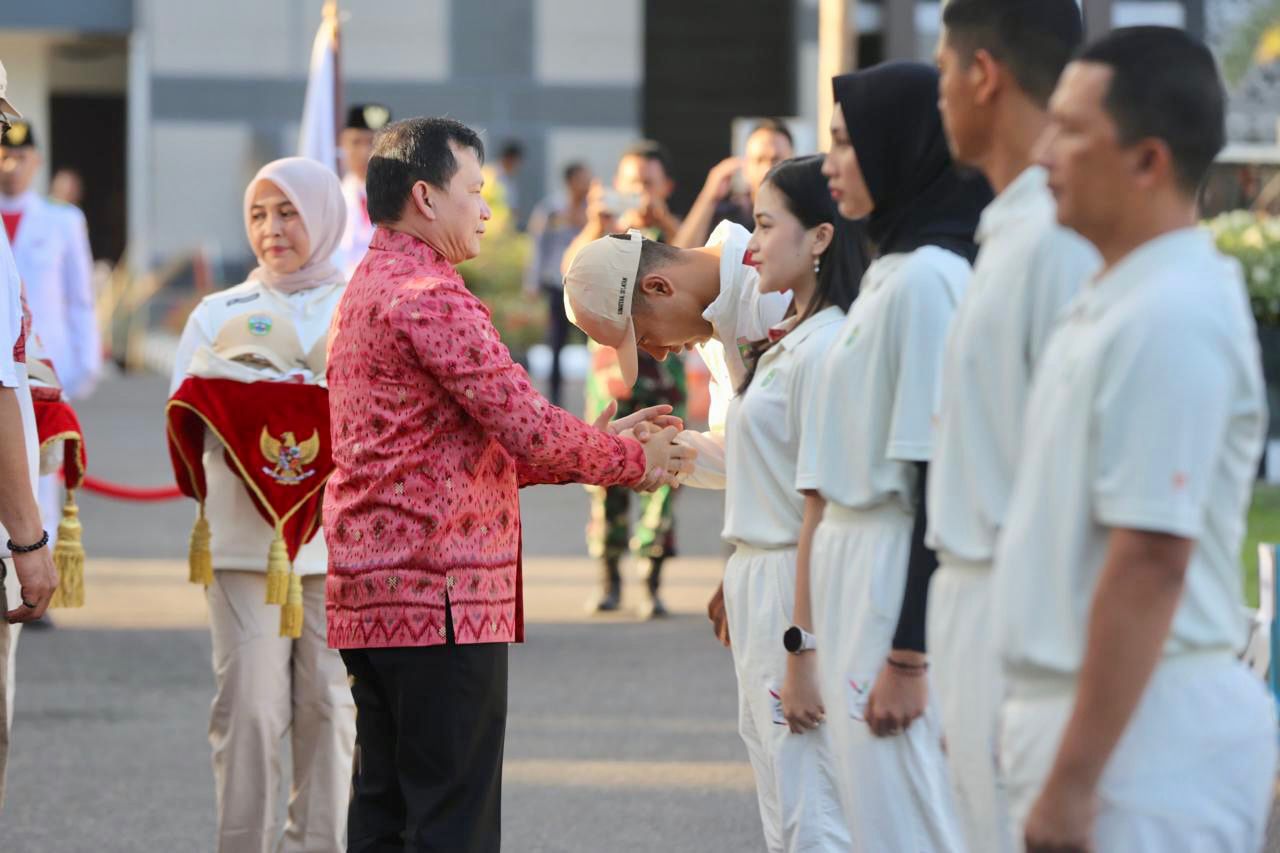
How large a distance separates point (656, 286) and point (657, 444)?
1.18ft

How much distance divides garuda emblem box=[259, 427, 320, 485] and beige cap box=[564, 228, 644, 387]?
106cm

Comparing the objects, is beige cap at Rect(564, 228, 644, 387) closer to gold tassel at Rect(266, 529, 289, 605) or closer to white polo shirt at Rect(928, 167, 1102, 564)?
gold tassel at Rect(266, 529, 289, 605)

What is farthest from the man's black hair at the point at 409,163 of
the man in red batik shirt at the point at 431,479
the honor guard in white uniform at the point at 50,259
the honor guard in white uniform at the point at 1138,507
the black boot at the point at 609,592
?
the honor guard in white uniform at the point at 50,259

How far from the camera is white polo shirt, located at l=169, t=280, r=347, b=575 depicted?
528 cm

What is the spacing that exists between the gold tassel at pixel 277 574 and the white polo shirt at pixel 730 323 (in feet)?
3.90

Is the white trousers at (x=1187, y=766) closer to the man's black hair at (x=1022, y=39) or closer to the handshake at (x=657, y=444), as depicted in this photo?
the man's black hair at (x=1022, y=39)

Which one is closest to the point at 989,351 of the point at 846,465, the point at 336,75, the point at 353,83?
the point at 846,465

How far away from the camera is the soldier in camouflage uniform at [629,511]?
8977mm

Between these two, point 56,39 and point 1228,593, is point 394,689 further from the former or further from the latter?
point 56,39

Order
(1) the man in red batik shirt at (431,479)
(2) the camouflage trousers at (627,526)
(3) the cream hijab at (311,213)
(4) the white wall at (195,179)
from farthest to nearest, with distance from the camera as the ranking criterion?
(4) the white wall at (195,179) < (2) the camouflage trousers at (627,526) < (3) the cream hijab at (311,213) < (1) the man in red batik shirt at (431,479)

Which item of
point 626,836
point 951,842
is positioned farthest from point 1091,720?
point 626,836

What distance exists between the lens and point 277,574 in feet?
16.9

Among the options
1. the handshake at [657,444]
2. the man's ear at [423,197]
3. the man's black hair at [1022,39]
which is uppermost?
the man's black hair at [1022,39]

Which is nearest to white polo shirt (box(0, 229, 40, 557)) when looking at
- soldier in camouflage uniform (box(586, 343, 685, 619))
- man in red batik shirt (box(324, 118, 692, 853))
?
man in red batik shirt (box(324, 118, 692, 853))
